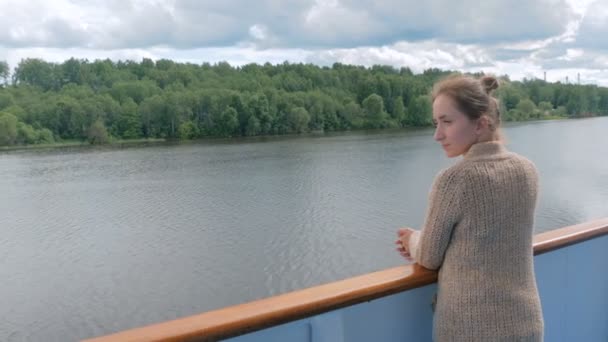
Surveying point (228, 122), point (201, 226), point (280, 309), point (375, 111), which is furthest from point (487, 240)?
point (375, 111)

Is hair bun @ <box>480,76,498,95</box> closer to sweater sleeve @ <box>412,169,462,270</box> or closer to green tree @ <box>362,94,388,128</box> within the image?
sweater sleeve @ <box>412,169,462,270</box>

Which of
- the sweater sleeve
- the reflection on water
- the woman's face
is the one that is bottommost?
the reflection on water

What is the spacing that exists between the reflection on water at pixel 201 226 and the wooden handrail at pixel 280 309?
1121cm

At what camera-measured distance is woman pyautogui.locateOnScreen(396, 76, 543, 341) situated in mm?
1008

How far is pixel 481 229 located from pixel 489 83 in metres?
0.29

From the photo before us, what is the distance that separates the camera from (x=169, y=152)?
4134cm

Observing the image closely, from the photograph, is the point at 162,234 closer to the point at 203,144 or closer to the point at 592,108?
the point at 203,144

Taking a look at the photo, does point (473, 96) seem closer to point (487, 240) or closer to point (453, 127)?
point (453, 127)

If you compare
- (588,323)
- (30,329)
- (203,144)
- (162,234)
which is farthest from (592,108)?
(588,323)

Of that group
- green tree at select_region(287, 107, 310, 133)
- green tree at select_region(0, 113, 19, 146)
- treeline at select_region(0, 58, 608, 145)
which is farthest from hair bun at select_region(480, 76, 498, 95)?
green tree at select_region(287, 107, 310, 133)

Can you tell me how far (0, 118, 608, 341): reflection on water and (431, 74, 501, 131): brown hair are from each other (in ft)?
37.3

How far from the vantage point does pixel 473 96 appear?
1.06 meters

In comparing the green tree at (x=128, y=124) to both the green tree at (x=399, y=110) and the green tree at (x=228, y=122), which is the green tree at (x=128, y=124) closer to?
the green tree at (x=228, y=122)

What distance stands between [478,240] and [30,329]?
12137 mm
